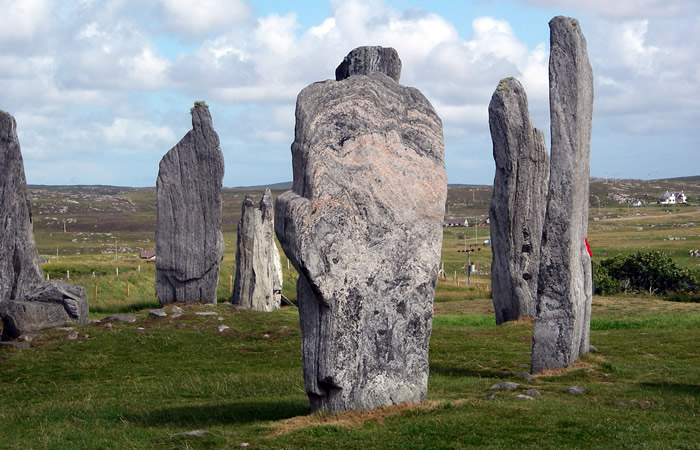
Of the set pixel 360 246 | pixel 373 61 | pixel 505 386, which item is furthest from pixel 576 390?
pixel 373 61

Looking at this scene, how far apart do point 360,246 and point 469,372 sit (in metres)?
6.56

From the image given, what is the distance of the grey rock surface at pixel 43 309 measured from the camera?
2366 cm

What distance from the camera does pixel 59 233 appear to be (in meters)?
143

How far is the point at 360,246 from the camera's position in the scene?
12.1m

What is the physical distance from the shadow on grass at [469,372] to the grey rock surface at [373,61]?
615 centimetres

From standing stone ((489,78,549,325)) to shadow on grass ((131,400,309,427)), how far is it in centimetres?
1249

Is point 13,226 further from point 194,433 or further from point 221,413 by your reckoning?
point 194,433

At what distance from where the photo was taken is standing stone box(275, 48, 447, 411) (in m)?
11.9

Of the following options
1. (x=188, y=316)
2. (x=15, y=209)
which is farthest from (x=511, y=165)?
(x=15, y=209)

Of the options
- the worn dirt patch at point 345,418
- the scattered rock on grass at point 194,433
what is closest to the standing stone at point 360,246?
the worn dirt patch at point 345,418

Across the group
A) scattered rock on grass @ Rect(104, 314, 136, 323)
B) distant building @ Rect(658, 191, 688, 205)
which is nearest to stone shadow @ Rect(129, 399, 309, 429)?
scattered rock on grass @ Rect(104, 314, 136, 323)

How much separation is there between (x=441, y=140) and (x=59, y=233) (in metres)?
138

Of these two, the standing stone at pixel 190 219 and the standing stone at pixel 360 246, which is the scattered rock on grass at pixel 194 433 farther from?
the standing stone at pixel 190 219

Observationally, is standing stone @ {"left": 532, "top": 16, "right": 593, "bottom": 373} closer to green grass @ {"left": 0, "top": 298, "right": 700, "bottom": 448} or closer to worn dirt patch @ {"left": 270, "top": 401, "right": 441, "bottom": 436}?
green grass @ {"left": 0, "top": 298, "right": 700, "bottom": 448}
